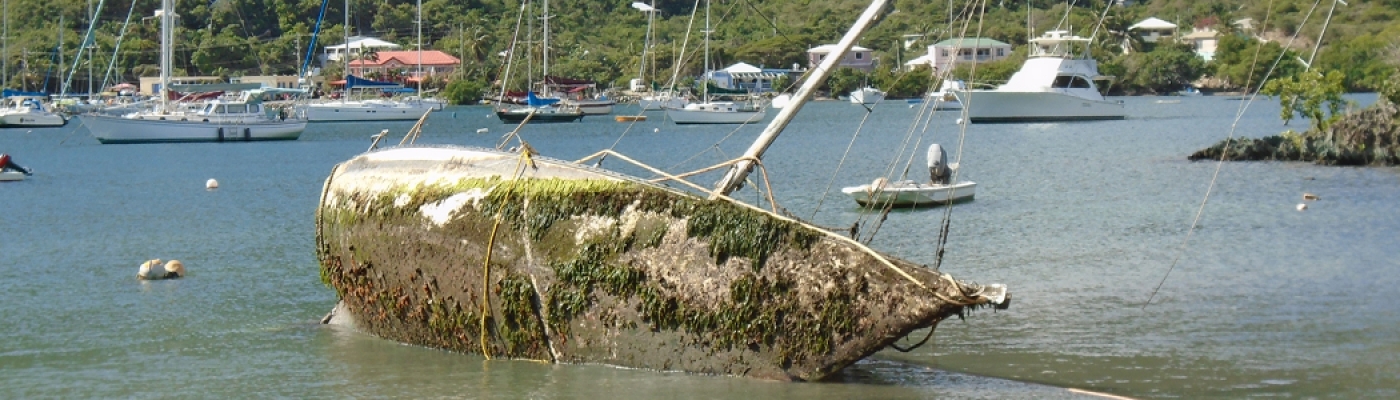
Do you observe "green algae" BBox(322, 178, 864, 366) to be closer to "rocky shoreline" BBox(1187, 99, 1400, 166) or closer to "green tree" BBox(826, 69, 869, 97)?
"rocky shoreline" BBox(1187, 99, 1400, 166)

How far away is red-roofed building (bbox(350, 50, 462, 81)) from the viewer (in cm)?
16688

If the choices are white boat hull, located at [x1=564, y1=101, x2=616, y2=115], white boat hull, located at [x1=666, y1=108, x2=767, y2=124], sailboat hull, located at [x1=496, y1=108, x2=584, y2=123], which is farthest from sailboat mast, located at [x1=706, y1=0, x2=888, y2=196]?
white boat hull, located at [x1=564, y1=101, x2=616, y2=115]

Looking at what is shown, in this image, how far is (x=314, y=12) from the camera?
181 m

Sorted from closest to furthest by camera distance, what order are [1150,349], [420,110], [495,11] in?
[1150,349]
[420,110]
[495,11]

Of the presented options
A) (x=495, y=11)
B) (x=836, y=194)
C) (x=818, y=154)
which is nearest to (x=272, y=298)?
(x=836, y=194)

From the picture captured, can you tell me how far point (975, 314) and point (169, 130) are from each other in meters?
67.3

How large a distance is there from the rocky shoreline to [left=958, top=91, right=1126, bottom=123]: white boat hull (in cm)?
4079

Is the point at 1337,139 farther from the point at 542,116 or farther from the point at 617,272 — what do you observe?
the point at 542,116

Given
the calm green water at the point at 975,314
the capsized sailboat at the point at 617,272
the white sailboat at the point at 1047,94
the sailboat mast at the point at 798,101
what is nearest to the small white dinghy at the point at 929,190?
the calm green water at the point at 975,314

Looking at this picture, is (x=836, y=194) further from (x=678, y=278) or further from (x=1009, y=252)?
(x=678, y=278)

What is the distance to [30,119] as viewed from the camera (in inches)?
4186

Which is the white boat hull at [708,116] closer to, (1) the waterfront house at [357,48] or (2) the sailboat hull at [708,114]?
(2) the sailboat hull at [708,114]

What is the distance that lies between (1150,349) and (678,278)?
17.8 feet

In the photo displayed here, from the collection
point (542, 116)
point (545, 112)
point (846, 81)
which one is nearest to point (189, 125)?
point (542, 116)
